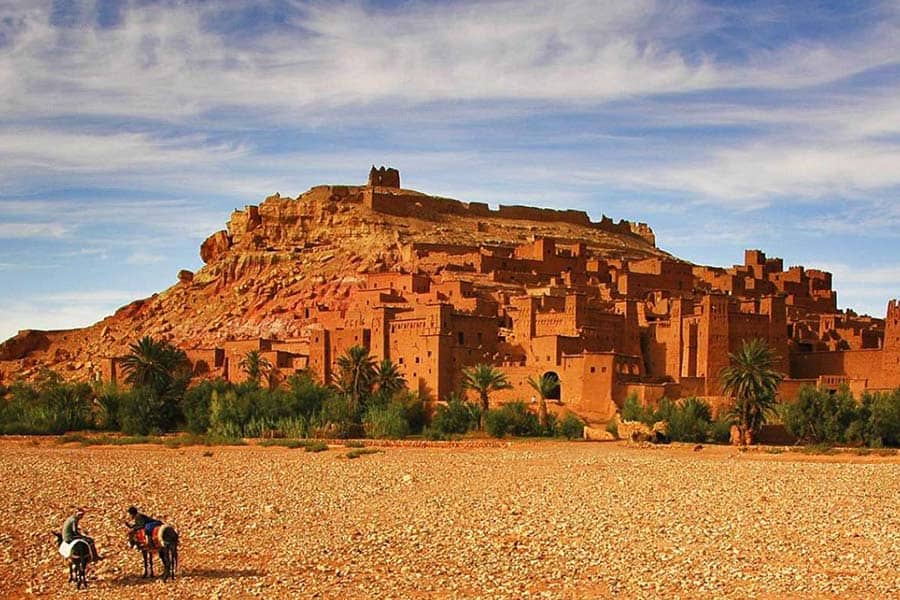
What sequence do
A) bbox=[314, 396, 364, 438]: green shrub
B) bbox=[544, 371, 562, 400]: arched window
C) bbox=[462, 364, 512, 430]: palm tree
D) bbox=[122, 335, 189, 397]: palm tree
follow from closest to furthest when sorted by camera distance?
bbox=[462, 364, 512, 430]: palm tree < bbox=[314, 396, 364, 438]: green shrub < bbox=[544, 371, 562, 400]: arched window < bbox=[122, 335, 189, 397]: palm tree

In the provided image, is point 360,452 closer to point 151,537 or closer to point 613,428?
point 613,428

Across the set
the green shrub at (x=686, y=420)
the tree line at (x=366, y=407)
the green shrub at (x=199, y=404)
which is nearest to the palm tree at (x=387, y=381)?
the tree line at (x=366, y=407)

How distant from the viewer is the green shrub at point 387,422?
138 feet

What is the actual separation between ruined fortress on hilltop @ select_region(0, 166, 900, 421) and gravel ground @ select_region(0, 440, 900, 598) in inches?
477

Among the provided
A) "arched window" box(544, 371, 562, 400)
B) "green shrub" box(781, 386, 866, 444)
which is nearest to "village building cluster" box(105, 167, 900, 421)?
"arched window" box(544, 371, 562, 400)

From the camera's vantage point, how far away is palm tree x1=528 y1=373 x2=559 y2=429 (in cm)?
4288

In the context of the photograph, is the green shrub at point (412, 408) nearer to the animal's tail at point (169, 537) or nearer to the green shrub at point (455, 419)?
the green shrub at point (455, 419)

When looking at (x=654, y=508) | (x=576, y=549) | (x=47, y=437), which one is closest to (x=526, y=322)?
(x=47, y=437)

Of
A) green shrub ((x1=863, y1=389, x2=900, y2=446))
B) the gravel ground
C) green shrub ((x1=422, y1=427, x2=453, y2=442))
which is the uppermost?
green shrub ((x1=863, y1=389, x2=900, y2=446))

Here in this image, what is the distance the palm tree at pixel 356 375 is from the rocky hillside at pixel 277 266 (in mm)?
13545

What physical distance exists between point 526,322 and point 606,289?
8.87 m

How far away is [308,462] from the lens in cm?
3359

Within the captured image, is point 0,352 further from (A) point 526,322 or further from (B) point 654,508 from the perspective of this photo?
(B) point 654,508

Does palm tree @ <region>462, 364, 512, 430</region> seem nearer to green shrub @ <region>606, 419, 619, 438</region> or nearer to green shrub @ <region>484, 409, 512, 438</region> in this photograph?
green shrub @ <region>484, 409, 512, 438</region>
